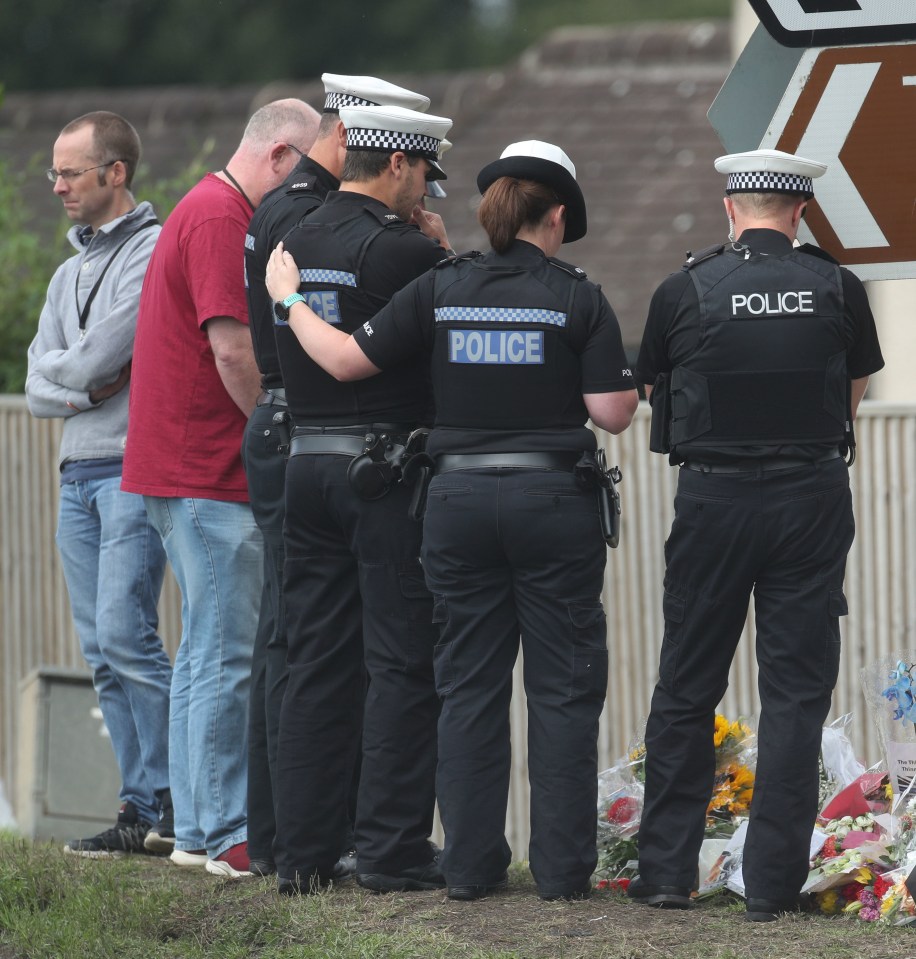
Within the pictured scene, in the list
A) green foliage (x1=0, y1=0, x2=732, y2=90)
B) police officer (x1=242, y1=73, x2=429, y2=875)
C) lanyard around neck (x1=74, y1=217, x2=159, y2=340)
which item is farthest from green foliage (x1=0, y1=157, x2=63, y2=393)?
green foliage (x1=0, y1=0, x2=732, y2=90)

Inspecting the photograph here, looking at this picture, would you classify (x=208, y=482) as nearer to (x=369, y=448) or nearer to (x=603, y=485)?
(x=369, y=448)

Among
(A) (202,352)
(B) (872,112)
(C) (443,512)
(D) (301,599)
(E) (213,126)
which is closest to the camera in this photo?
(B) (872,112)

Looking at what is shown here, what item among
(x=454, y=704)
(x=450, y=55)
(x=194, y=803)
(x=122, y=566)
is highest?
(x=450, y=55)

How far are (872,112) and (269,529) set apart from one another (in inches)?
80.6

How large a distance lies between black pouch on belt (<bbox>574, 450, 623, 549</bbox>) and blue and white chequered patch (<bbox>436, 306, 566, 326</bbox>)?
0.37 m

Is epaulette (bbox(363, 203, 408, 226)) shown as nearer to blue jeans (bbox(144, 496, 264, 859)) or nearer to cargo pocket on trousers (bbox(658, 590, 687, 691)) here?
blue jeans (bbox(144, 496, 264, 859))

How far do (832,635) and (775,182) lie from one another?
1.18 m

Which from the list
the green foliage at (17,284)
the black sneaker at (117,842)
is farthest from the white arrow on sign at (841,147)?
the green foliage at (17,284)

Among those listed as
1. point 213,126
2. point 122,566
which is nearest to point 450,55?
point 213,126

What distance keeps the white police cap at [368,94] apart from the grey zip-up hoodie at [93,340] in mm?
1119

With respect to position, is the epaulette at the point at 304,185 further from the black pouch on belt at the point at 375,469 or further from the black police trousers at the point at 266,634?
the black pouch on belt at the point at 375,469

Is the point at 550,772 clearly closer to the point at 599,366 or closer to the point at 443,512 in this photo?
the point at 443,512

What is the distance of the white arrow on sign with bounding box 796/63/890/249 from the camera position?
435 centimetres

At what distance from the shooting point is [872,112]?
14.3ft
